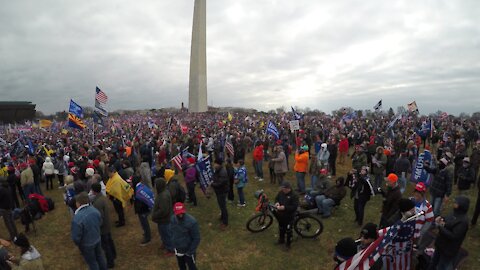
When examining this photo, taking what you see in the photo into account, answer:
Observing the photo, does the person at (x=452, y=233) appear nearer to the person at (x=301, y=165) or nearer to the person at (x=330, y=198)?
the person at (x=330, y=198)

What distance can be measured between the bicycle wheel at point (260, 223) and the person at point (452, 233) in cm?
432

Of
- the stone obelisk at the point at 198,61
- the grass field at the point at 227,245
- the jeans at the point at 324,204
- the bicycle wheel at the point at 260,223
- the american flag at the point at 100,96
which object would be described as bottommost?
the grass field at the point at 227,245

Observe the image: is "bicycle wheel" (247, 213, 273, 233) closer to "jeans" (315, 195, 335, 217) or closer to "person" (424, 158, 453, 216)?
"jeans" (315, 195, 335, 217)

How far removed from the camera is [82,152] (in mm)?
15109

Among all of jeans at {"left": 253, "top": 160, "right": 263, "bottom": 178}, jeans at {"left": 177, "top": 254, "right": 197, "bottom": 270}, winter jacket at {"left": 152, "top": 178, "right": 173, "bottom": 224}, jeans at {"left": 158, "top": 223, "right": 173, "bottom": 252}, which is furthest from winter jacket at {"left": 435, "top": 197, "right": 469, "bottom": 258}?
jeans at {"left": 253, "top": 160, "right": 263, "bottom": 178}

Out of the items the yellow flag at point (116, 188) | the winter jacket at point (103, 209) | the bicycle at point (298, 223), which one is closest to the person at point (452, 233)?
the bicycle at point (298, 223)

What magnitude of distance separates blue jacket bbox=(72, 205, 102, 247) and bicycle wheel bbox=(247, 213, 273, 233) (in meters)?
4.26

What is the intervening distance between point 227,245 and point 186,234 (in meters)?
2.88

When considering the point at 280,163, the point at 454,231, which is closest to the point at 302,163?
the point at 280,163

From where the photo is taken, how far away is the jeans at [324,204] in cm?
897

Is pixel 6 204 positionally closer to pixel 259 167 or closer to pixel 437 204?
pixel 259 167

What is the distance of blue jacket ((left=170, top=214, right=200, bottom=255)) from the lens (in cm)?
514

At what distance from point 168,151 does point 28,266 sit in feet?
39.2

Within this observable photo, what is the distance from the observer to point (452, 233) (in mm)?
4766
